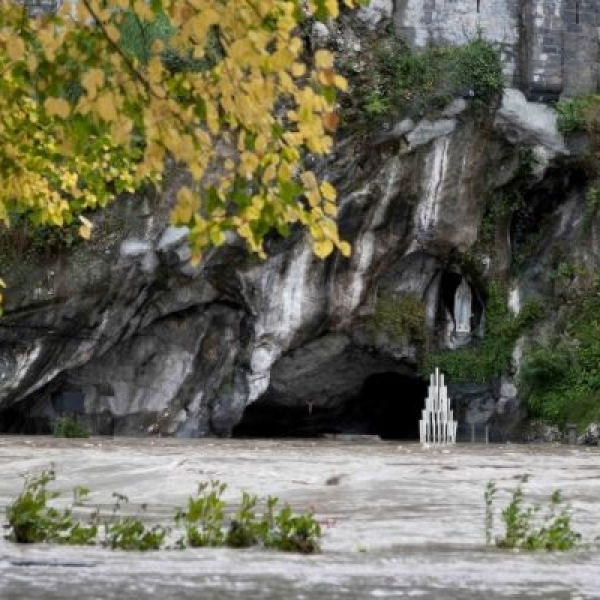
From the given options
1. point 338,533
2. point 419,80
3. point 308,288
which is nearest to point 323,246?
point 338,533

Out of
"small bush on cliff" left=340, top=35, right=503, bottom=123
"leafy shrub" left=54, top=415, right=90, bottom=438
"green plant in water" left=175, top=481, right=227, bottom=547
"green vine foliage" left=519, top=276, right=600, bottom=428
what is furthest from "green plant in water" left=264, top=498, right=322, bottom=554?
"small bush on cliff" left=340, top=35, right=503, bottom=123

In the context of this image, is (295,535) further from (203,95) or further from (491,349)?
(491,349)

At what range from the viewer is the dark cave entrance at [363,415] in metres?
27.8

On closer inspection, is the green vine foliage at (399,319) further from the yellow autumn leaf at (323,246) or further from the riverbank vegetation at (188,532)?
the yellow autumn leaf at (323,246)

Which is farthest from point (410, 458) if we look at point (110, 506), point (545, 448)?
point (110, 506)

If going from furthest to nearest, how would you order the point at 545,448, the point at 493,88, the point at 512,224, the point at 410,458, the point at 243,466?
the point at 512,224 → the point at 493,88 → the point at 545,448 → the point at 410,458 → the point at 243,466

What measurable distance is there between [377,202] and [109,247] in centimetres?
540

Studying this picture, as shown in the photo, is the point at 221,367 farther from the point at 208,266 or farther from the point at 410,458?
the point at 410,458

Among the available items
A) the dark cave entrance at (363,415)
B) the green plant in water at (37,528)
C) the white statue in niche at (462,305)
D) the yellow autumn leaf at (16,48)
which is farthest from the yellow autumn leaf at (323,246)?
the dark cave entrance at (363,415)

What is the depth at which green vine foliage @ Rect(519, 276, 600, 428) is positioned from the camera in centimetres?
2217

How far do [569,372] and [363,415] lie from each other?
7.30 m

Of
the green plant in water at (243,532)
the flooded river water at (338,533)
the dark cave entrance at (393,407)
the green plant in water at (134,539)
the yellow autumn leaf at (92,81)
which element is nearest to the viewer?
the yellow autumn leaf at (92,81)

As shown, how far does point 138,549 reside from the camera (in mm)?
5520

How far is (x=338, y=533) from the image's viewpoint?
6.60 meters
